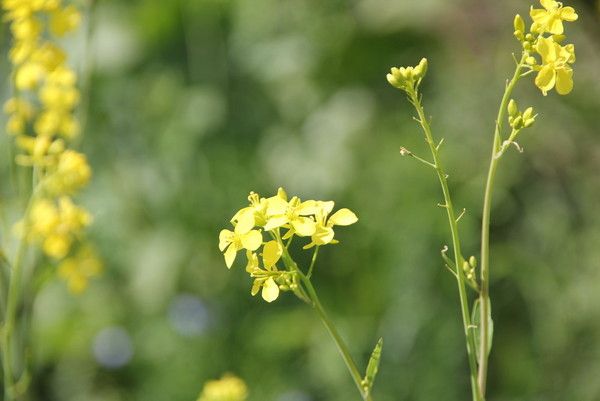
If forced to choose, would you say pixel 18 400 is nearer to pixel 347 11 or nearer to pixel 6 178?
pixel 6 178

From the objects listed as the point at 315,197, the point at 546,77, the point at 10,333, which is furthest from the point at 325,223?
the point at 315,197

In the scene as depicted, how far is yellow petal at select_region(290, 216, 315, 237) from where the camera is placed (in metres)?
1.11

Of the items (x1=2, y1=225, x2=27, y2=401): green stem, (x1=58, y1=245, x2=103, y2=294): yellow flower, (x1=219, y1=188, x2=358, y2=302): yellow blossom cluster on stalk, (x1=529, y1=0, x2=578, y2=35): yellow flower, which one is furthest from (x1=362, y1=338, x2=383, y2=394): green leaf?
(x1=58, y1=245, x2=103, y2=294): yellow flower

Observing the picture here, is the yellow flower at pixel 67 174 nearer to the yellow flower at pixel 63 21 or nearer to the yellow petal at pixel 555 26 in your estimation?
the yellow flower at pixel 63 21

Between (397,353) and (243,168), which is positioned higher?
(243,168)

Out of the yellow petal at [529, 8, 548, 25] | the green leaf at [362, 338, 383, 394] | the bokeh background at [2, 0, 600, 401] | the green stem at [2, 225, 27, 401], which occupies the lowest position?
the bokeh background at [2, 0, 600, 401]

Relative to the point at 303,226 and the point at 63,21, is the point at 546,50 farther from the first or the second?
the point at 63,21

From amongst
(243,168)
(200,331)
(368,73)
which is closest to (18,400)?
(200,331)

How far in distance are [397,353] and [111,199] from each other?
147cm

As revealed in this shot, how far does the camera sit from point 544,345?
3420mm

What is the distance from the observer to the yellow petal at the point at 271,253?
1135 mm

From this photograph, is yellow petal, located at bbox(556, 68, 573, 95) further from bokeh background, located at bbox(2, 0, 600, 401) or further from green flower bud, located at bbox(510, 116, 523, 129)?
bokeh background, located at bbox(2, 0, 600, 401)

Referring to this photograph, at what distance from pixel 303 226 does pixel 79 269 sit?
3.69ft

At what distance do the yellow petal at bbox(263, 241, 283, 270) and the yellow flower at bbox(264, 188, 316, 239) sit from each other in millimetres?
21
